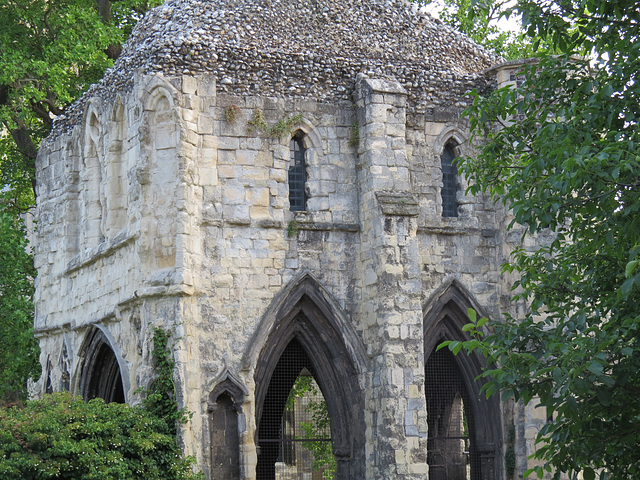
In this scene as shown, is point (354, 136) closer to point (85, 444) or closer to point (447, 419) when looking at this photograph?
point (85, 444)

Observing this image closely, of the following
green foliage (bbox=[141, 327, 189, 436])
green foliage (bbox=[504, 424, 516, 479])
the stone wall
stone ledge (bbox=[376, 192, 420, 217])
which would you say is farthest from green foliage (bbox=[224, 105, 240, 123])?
green foliage (bbox=[504, 424, 516, 479])

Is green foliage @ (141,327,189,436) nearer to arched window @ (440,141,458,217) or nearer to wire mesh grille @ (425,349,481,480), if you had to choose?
wire mesh grille @ (425,349,481,480)

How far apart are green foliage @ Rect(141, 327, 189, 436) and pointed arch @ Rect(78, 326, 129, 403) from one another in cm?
260

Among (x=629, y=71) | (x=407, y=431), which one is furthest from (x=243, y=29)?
(x=629, y=71)

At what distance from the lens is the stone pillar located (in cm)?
1473

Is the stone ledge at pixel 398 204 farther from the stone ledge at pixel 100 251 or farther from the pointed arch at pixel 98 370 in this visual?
the pointed arch at pixel 98 370

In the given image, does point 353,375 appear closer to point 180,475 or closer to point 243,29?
point 180,475

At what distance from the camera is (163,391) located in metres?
14.2

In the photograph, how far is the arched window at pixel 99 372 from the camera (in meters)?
16.9

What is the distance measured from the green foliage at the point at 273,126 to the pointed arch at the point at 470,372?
139 inches

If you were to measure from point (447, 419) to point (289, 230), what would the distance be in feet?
21.3

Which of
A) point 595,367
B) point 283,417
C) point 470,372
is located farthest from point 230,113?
point 595,367

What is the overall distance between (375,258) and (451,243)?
1.75 meters

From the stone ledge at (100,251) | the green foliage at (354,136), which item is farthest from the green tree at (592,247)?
the stone ledge at (100,251)
